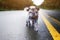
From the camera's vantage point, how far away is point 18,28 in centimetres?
Result: 171

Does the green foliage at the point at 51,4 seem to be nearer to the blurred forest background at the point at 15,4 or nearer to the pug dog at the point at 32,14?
the blurred forest background at the point at 15,4

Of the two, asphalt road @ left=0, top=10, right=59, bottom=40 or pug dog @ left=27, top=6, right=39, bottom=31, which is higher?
pug dog @ left=27, top=6, right=39, bottom=31

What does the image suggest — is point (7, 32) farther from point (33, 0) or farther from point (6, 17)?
point (33, 0)

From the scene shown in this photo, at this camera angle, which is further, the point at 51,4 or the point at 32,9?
the point at 51,4

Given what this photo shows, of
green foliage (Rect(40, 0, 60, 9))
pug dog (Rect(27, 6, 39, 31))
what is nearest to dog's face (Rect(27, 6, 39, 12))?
pug dog (Rect(27, 6, 39, 31))

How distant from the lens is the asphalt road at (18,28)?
1.62 meters

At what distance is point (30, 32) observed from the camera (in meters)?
1.71

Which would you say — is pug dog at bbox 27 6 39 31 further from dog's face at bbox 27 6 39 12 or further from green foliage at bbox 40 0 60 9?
green foliage at bbox 40 0 60 9

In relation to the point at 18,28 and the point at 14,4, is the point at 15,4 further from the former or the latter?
the point at 18,28

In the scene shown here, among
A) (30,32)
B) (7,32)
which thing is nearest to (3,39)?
(7,32)

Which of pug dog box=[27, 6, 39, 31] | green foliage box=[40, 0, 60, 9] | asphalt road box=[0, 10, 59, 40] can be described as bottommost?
asphalt road box=[0, 10, 59, 40]

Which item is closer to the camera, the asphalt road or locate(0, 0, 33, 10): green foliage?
the asphalt road

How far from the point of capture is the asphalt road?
1.62 meters

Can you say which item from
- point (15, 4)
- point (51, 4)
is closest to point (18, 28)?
point (15, 4)
